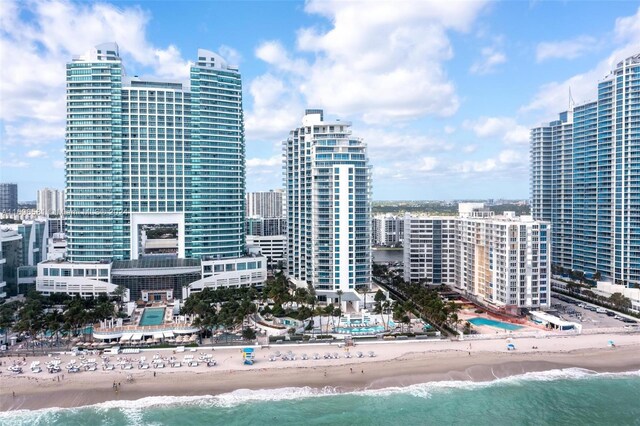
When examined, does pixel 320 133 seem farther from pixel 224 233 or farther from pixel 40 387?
Result: pixel 40 387

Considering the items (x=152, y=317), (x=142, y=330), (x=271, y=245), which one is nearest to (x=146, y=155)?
(x=152, y=317)

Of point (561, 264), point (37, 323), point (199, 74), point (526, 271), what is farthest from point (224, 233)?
point (561, 264)

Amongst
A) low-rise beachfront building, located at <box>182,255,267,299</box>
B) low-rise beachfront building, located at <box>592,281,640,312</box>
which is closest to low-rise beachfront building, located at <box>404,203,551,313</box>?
low-rise beachfront building, located at <box>592,281,640,312</box>

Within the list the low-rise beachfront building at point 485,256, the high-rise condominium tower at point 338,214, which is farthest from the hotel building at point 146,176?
the low-rise beachfront building at point 485,256

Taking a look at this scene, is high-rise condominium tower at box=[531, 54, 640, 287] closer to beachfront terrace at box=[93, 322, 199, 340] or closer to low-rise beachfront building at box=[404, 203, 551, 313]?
low-rise beachfront building at box=[404, 203, 551, 313]

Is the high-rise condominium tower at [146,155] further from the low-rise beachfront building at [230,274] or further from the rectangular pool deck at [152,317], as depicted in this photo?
the rectangular pool deck at [152,317]

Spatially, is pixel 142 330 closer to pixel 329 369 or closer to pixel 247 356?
pixel 247 356
